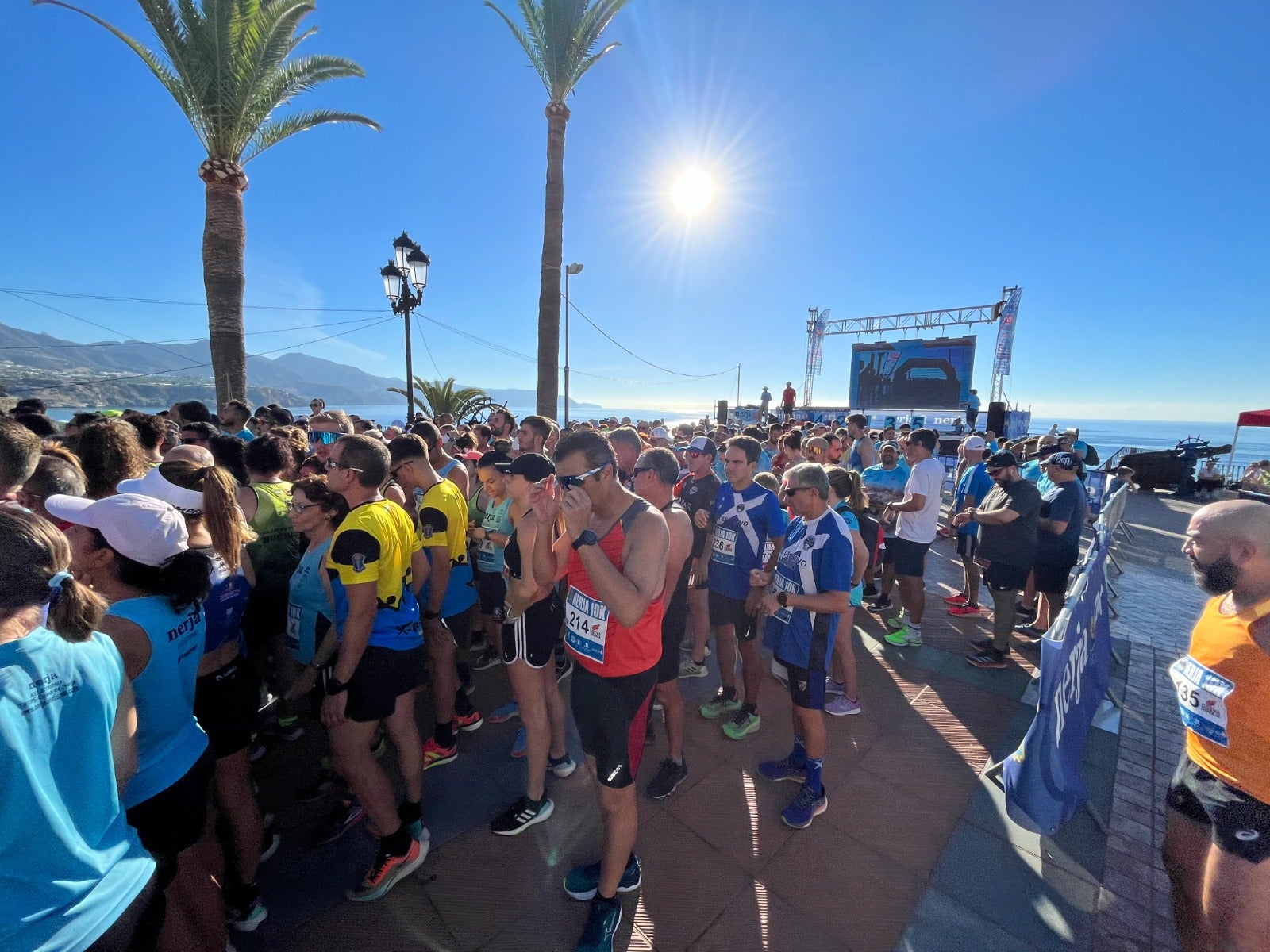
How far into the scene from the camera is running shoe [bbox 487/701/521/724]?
364 cm

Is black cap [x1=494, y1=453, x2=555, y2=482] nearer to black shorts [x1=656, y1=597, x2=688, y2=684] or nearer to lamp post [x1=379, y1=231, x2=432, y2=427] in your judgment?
black shorts [x1=656, y1=597, x2=688, y2=684]

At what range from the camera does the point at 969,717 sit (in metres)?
3.85

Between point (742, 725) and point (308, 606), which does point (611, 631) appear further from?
point (742, 725)

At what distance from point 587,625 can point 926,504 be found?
13.6ft

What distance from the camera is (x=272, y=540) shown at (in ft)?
10.0

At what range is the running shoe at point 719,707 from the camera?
3.77 m

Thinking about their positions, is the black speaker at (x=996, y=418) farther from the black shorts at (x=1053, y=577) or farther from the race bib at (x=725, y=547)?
the race bib at (x=725, y=547)

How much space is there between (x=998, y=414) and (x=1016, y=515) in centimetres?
1864

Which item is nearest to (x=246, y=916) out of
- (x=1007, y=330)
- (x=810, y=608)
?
(x=810, y=608)

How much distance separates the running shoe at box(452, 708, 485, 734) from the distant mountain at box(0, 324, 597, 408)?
716 cm

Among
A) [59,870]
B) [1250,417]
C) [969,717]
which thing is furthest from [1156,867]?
[1250,417]

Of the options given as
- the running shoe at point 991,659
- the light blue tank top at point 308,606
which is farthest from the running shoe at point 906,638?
the light blue tank top at point 308,606

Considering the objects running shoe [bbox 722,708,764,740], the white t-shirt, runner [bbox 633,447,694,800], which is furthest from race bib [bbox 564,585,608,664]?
the white t-shirt

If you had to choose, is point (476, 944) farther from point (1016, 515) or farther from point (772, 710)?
point (1016, 515)
